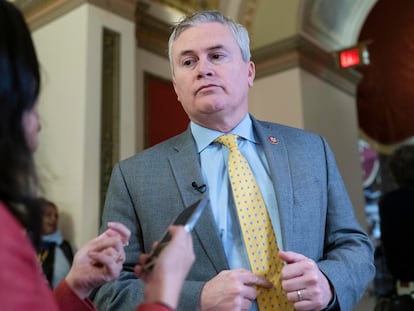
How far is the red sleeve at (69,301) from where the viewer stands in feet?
4.20

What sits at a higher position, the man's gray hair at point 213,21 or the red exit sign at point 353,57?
the red exit sign at point 353,57

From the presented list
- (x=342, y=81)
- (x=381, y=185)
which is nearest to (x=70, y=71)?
(x=342, y=81)

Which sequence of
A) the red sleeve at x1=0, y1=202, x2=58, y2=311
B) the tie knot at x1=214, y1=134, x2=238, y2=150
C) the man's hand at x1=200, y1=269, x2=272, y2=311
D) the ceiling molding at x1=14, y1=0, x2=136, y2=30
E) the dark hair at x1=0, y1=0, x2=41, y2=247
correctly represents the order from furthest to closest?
the ceiling molding at x1=14, y1=0, x2=136, y2=30 < the tie knot at x1=214, y1=134, x2=238, y2=150 < the man's hand at x1=200, y1=269, x2=272, y2=311 < the dark hair at x1=0, y1=0, x2=41, y2=247 < the red sleeve at x1=0, y1=202, x2=58, y2=311

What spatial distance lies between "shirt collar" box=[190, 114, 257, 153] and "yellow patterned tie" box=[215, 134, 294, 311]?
12cm

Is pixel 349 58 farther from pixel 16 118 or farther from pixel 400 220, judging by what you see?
pixel 16 118

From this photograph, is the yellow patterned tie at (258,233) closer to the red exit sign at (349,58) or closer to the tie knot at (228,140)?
the tie knot at (228,140)

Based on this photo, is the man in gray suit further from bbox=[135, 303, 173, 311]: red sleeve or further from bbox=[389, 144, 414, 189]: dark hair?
bbox=[389, 144, 414, 189]: dark hair

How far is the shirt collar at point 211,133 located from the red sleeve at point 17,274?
90 centimetres

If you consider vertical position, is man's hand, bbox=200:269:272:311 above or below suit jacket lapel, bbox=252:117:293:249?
below

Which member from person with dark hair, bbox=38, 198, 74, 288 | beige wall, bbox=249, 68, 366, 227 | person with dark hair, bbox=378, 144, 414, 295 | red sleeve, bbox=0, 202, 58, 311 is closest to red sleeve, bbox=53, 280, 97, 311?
Result: red sleeve, bbox=0, 202, 58, 311

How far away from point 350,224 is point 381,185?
27.6 feet

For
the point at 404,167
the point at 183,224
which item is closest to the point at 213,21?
the point at 183,224

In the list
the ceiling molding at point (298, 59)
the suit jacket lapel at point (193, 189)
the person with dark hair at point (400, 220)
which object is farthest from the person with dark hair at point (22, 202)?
the ceiling molding at point (298, 59)

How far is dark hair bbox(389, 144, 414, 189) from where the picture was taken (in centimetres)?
300
